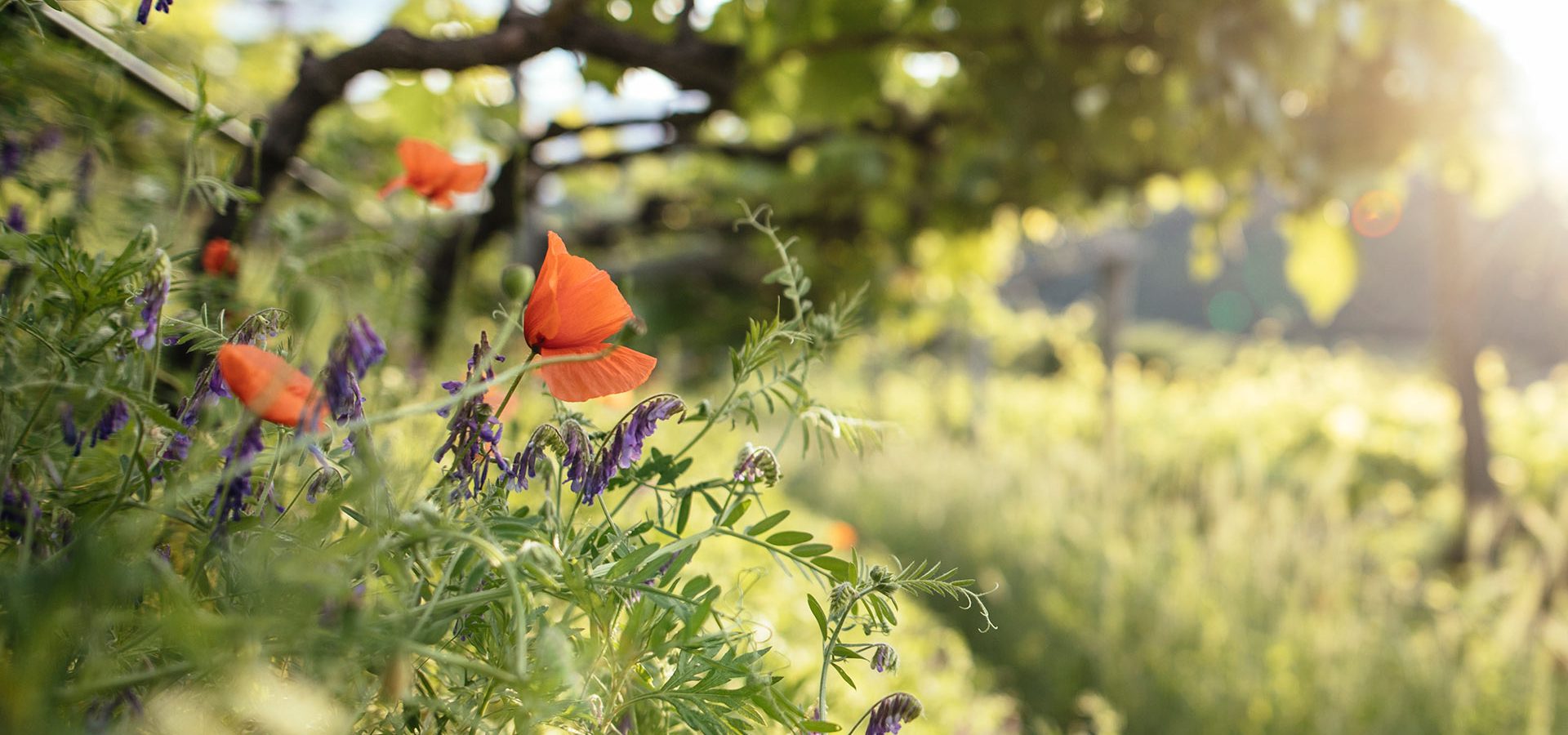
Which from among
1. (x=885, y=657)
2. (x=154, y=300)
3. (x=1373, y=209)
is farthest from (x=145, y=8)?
(x=1373, y=209)

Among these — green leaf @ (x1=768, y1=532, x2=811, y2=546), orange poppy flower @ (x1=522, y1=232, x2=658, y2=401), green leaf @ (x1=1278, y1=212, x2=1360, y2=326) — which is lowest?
green leaf @ (x1=768, y1=532, x2=811, y2=546)

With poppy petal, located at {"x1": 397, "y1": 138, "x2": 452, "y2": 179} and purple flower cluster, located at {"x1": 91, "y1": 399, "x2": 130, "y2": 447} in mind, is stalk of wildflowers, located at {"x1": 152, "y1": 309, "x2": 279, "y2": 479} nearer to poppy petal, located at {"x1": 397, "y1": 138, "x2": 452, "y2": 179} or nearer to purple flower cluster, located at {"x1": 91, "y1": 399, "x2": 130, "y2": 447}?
purple flower cluster, located at {"x1": 91, "y1": 399, "x2": 130, "y2": 447}

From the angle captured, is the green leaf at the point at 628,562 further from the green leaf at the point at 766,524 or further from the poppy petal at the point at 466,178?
the poppy petal at the point at 466,178

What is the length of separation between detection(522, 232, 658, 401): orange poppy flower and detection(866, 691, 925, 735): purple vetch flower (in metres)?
0.25

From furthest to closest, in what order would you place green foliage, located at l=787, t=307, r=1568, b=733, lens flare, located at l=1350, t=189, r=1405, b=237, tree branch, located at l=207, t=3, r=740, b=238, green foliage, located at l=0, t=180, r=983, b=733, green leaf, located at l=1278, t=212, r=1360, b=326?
lens flare, located at l=1350, t=189, r=1405, b=237 → green leaf, located at l=1278, t=212, r=1360, b=326 → green foliage, located at l=787, t=307, r=1568, b=733 → tree branch, located at l=207, t=3, r=740, b=238 → green foliage, located at l=0, t=180, r=983, b=733

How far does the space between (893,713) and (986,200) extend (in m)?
2.75

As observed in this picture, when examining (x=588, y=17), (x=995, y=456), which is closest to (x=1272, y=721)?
(x=588, y=17)

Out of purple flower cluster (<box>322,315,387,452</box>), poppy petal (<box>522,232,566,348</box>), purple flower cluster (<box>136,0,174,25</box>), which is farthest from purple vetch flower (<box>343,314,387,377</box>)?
purple flower cluster (<box>136,0,174,25</box>)

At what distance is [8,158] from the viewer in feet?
2.55

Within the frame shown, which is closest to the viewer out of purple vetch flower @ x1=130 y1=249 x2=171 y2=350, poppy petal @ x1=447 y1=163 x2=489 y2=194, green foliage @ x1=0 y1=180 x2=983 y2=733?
green foliage @ x1=0 y1=180 x2=983 y2=733

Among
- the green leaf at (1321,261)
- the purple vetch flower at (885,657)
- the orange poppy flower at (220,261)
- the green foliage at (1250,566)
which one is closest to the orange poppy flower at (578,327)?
the purple vetch flower at (885,657)

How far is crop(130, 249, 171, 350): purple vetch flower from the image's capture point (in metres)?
0.46

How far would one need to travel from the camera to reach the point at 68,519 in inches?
20.4

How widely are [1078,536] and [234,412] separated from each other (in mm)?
4162
